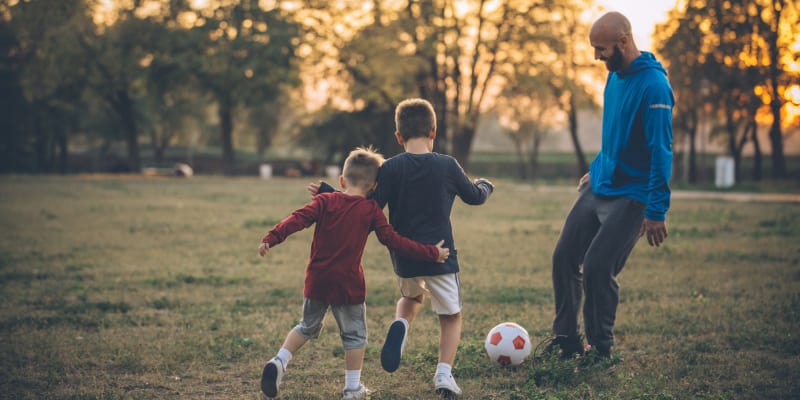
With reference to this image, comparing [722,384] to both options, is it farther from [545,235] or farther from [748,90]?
[748,90]

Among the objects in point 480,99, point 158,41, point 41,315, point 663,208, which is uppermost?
point 158,41

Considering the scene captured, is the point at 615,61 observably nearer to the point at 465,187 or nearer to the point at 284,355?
the point at 465,187

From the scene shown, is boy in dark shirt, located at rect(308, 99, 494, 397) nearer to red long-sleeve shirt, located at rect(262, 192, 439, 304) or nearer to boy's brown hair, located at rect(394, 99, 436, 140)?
boy's brown hair, located at rect(394, 99, 436, 140)

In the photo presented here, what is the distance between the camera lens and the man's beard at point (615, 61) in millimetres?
4617

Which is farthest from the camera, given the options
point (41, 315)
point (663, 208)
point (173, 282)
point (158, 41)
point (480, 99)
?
point (158, 41)

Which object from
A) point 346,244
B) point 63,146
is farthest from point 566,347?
point 63,146

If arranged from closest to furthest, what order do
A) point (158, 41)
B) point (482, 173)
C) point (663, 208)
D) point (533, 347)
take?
point (663, 208)
point (533, 347)
point (158, 41)
point (482, 173)

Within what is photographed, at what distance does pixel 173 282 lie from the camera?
838cm

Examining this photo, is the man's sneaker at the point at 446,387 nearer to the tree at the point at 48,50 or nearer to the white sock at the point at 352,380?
the white sock at the point at 352,380

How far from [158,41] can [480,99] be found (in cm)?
1907

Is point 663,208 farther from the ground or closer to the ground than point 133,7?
closer to the ground

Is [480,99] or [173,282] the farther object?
[480,99]

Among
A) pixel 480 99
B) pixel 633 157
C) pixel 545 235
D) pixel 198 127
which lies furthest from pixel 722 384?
pixel 198 127

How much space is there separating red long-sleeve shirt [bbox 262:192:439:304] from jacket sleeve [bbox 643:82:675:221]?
1.40 metres
